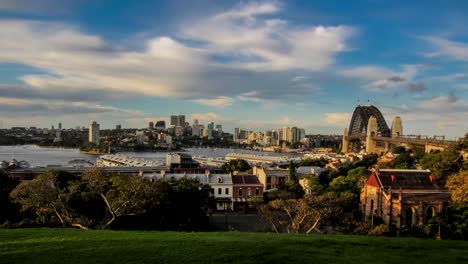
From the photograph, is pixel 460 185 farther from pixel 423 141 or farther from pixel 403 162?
pixel 423 141

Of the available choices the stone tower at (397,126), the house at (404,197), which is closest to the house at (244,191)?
the house at (404,197)

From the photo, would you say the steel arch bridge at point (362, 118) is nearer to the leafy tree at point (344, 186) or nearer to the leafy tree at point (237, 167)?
the leafy tree at point (237, 167)

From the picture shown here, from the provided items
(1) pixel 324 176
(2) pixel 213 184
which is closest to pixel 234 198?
(2) pixel 213 184

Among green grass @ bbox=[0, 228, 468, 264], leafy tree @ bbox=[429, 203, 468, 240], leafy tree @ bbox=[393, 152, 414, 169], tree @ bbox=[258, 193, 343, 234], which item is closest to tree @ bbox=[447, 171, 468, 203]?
leafy tree @ bbox=[429, 203, 468, 240]

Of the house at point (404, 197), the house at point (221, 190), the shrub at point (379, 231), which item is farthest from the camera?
the house at point (221, 190)

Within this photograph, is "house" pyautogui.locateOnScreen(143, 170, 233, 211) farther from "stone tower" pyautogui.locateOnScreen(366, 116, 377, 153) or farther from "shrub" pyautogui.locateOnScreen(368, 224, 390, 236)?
"stone tower" pyautogui.locateOnScreen(366, 116, 377, 153)

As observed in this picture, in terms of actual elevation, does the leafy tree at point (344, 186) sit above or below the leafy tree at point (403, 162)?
below

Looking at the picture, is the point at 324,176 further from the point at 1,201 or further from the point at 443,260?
the point at 443,260
